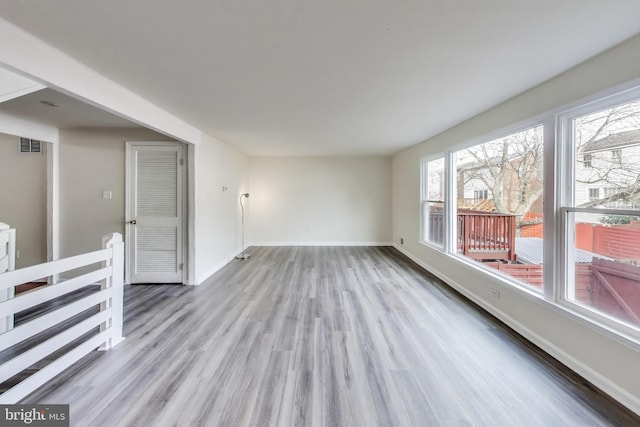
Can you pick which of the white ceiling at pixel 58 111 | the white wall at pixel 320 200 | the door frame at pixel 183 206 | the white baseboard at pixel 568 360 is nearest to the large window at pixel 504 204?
the white baseboard at pixel 568 360

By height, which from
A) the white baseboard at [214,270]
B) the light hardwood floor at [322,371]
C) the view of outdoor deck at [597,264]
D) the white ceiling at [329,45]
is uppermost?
the white ceiling at [329,45]

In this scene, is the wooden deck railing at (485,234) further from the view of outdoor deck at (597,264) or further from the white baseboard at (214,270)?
the white baseboard at (214,270)

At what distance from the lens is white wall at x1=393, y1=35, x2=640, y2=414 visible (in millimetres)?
1631

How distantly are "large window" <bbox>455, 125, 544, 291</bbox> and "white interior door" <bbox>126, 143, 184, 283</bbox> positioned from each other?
4.24 metres

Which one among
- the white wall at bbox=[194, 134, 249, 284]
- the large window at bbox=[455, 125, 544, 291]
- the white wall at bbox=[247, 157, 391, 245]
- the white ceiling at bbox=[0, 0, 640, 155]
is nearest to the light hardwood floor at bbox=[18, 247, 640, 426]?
the large window at bbox=[455, 125, 544, 291]

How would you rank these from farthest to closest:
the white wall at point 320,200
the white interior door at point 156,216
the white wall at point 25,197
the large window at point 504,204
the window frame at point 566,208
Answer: the white wall at point 320,200
the white interior door at point 156,216
the white wall at point 25,197
the large window at point 504,204
the window frame at point 566,208

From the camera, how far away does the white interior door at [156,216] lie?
3.78m

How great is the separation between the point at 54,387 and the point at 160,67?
8.03ft

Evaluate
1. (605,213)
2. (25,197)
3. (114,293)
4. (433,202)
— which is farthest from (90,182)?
(605,213)

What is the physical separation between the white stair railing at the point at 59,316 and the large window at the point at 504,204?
397 centimetres

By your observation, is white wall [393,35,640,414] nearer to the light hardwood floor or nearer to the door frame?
the light hardwood floor

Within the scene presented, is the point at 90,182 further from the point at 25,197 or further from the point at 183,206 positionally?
the point at 183,206

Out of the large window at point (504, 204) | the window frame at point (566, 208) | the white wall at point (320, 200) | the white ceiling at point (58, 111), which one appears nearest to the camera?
the window frame at point (566, 208)

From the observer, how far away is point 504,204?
9.73 feet
